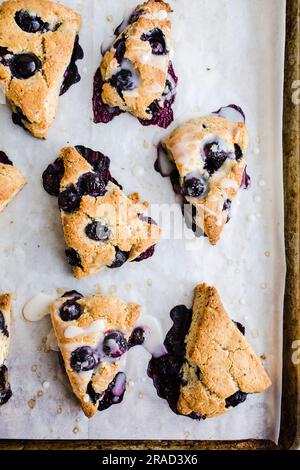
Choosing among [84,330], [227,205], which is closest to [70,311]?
[84,330]

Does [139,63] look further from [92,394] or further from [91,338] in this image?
[92,394]

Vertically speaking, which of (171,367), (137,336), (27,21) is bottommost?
(171,367)

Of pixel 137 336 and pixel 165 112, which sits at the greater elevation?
pixel 165 112

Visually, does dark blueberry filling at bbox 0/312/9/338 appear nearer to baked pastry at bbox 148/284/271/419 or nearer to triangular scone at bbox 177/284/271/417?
baked pastry at bbox 148/284/271/419

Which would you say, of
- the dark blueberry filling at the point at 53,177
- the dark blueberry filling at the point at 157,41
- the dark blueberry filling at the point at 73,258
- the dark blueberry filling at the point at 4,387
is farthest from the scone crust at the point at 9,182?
the dark blueberry filling at the point at 157,41

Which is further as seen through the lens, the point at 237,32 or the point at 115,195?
the point at 237,32

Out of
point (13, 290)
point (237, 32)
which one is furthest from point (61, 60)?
point (13, 290)
